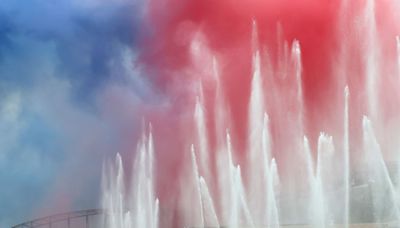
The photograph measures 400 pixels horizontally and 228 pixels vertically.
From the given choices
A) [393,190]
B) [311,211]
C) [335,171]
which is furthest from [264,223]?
[393,190]

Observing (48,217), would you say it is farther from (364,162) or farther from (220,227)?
(364,162)

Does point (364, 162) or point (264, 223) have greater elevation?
point (364, 162)

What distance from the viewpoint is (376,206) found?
56781 mm

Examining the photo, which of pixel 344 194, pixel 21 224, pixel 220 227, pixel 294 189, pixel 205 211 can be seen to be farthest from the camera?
pixel 21 224

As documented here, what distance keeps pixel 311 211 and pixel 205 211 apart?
51.6ft

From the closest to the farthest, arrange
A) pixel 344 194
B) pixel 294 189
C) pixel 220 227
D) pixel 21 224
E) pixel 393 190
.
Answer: pixel 393 190
pixel 344 194
pixel 294 189
pixel 220 227
pixel 21 224

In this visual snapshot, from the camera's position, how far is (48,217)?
12038 centimetres

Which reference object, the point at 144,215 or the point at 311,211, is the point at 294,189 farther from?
the point at 144,215

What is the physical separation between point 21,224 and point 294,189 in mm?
75964

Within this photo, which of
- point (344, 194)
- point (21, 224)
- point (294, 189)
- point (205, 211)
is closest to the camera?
point (344, 194)

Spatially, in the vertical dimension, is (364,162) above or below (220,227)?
above

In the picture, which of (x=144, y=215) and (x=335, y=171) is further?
(x=144, y=215)

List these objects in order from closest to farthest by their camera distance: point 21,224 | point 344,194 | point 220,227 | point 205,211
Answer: point 344,194, point 220,227, point 205,211, point 21,224

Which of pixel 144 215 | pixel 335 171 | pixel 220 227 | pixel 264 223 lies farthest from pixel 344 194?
pixel 144 215
